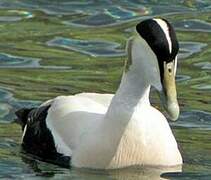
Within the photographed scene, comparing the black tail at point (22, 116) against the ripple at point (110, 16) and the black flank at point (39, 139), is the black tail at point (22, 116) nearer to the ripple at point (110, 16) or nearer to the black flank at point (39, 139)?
the black flank at point (39, 139)

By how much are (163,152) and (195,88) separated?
283 cm

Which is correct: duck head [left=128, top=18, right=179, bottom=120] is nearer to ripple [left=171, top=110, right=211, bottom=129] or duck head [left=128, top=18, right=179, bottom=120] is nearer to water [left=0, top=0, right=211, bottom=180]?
water [left=0, top=0, right=211, bottom=180]

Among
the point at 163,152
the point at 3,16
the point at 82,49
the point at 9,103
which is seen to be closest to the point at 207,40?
the point at 82,49

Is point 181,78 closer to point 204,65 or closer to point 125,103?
point 204,65

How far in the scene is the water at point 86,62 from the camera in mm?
10250

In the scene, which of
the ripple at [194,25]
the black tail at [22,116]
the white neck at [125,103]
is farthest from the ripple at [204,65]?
the white neck at [125,103]

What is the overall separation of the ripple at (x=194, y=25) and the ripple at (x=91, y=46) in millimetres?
1164

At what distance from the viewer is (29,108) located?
1148 cm

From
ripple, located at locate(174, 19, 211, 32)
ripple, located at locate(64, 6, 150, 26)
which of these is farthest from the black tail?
ripple, located at locate(174, 19, 211, 32)

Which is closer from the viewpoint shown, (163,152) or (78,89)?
(163,152)

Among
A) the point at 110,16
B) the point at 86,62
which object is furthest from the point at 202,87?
the point at 110,16

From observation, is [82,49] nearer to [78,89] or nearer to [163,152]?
[78,89]

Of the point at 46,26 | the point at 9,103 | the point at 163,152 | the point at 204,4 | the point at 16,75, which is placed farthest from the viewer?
the point at 204,4

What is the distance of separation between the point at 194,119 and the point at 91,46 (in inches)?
123
